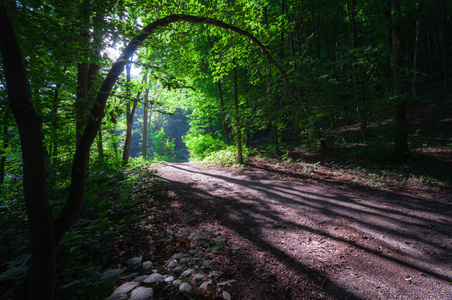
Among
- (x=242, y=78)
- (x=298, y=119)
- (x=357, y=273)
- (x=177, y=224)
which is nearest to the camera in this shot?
(x=357, y=273)

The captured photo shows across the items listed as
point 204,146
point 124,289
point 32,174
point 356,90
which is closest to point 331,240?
point 124,289

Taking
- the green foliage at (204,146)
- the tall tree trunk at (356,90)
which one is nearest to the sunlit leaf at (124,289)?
the tall tree trunk at (356,90)

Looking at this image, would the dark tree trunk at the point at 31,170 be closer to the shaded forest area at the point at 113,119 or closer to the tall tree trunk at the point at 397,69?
the shaded forest area at the point at 113,119

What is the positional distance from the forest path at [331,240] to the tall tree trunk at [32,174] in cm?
213

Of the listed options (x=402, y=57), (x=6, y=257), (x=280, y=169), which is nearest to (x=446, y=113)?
(x=402, y=57)

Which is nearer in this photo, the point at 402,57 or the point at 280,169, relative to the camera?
the point at 402,57

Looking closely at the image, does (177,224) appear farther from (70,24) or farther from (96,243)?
(70,24)

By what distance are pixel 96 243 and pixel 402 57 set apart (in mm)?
13133

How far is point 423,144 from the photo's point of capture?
9914 millimetres

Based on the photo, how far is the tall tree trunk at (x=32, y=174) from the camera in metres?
1.80

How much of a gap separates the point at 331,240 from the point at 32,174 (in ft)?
14.4

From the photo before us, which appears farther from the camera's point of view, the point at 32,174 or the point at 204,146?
the point at 204,146

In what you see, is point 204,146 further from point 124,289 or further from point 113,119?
point 124,289

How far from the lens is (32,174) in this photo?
185 centimetres
